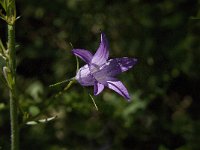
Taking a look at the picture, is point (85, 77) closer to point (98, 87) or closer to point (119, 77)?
point (98, 87)

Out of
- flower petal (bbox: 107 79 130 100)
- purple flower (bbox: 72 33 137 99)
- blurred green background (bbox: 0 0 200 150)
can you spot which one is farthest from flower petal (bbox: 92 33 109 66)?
blurred green background (bbox: 0 0 200 150)

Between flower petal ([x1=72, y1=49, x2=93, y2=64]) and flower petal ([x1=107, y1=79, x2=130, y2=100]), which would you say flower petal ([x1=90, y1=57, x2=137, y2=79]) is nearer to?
flower petal ([x1=107, y1=79, x2=130, y2=100])

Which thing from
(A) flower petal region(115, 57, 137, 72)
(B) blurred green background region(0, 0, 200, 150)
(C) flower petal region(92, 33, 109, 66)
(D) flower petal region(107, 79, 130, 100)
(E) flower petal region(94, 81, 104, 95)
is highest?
(C) flower petal region(92, 33, 109, 66)

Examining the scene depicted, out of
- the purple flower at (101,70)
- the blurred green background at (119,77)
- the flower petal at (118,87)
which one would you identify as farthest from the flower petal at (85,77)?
the blurred green background at (119,77)

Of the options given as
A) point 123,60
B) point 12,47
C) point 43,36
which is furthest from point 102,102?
point 43,36

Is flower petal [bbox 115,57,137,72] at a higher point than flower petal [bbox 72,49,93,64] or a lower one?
lower

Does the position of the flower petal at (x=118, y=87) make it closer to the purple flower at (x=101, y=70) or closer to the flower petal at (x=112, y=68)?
the purple flower at (x=101, y=70)

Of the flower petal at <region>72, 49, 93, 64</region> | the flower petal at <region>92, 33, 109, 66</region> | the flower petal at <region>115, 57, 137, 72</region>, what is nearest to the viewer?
the flower petal at <region>72, 49, 93, 64</region>
